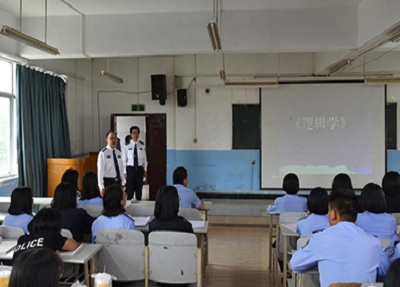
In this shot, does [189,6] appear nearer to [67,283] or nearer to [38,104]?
[38,104]

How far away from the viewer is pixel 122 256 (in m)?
2.91

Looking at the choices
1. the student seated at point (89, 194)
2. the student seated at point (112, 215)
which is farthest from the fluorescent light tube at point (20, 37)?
the student seated at point (112, 215)

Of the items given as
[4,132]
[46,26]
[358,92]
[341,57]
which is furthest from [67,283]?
[358,92]

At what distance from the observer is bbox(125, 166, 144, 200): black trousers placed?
6655 millimetres

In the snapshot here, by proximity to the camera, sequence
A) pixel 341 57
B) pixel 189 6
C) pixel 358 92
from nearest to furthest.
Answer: pixel 189 6
pixel 341 57
pixel 358 92

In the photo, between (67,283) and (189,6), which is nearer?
(67,283)

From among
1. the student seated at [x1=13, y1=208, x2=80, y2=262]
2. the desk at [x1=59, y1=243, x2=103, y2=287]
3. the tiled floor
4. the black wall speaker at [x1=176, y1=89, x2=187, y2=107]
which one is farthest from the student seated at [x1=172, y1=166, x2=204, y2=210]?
the black wall speaker at [x1=176, y1=89, x2=187, y2=107]

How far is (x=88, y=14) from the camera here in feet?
17.8

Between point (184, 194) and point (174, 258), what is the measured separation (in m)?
1.50

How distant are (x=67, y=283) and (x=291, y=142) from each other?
574 centimetres

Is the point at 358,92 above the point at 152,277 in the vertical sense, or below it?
above

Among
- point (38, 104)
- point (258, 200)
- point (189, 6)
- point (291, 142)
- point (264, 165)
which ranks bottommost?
point (258, 200)

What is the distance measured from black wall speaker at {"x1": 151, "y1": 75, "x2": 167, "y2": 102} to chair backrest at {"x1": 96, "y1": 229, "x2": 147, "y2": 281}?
5144 millimetres

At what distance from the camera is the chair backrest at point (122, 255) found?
2893mm
